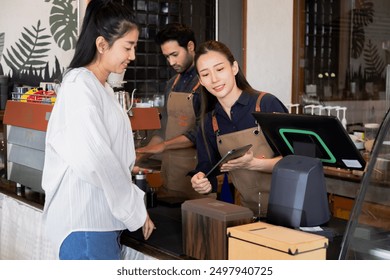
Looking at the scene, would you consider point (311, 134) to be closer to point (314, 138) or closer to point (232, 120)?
point (314, 138)

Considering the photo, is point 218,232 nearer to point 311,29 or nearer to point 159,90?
point 159,90

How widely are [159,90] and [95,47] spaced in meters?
3.16

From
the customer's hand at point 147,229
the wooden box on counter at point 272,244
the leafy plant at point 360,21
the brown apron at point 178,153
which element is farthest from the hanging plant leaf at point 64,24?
the leafy plant at point 360,21

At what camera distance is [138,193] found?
Answer: 6.56 feet

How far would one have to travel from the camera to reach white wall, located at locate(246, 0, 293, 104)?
5.54 m

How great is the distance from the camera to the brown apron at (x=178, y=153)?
11.2 ft

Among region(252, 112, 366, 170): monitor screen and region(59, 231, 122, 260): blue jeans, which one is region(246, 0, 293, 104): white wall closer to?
region(252, 112, 366, 170): monitor screen

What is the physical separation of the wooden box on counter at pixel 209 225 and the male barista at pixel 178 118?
1.19 meters

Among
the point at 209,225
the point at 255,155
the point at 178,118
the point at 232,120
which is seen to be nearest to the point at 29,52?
the point at 178,118

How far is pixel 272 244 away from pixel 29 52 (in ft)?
8.93

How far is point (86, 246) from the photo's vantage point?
1.88 meters

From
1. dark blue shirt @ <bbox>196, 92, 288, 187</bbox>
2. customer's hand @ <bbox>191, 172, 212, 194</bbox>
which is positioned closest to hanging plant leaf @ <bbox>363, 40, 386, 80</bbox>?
dark blue shirt @ <bbox>196, 92, 288, 187</bbox>

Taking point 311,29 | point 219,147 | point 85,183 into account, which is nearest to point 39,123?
point 219,147

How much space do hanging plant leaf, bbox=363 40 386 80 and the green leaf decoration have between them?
2.83 meters
